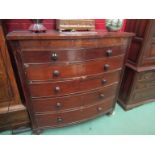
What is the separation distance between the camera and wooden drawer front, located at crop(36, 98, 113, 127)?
4.29 feet

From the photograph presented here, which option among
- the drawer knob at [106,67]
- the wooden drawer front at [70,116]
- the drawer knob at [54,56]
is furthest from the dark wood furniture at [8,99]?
the drawer knob at [106,67]

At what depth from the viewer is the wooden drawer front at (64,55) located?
941 mm

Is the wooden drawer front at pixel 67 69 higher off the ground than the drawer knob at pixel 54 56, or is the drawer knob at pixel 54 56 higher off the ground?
the drawer knob at pixel 54 56

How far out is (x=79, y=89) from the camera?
123 cm

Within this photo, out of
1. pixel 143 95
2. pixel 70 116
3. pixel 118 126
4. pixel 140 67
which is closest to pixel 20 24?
pixel 70 116

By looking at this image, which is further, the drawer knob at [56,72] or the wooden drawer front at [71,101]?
the wooden drawer front at [71,101]

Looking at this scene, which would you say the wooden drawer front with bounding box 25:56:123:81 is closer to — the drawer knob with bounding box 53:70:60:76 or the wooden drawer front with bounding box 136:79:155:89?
the drawer knob with bounding box 53:70:60:76

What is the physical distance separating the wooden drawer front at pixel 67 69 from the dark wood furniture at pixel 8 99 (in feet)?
0.91

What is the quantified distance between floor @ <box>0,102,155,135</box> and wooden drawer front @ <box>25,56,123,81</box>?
0.79 m

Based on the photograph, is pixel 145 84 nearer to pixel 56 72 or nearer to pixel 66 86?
pixel 66 86

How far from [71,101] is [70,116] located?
0.21 metres

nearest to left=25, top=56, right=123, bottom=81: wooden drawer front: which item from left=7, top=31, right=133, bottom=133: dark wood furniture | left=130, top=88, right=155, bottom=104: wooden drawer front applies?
left=7, top=31, right=133, bottom=133: dark wood furniture

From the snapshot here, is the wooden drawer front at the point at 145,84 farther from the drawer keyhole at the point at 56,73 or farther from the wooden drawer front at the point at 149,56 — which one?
the drawer keyhole at the point at 56,73

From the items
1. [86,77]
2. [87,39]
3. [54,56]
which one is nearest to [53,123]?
[86,77]
